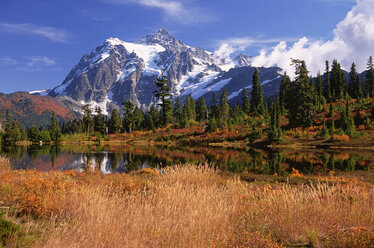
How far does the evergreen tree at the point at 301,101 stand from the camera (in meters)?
53.9

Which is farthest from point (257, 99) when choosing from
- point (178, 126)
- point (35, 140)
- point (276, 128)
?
point (35, 140)

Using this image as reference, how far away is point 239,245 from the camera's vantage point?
13.5 feet

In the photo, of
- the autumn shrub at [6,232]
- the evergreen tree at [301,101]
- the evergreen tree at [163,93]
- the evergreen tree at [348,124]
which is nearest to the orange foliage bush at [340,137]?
the evergreen tree at [348,124]

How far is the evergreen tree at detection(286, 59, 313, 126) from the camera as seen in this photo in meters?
53.9

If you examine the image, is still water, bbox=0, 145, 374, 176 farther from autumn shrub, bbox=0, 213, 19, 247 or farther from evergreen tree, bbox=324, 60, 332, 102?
evergreen tree, bbox=324, 60, 332, 102

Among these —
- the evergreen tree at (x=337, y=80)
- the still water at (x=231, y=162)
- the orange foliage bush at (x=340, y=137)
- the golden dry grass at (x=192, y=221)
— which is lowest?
the still water at (x=231, y=162)

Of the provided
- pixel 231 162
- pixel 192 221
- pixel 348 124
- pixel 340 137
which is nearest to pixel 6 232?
pixel 192 221

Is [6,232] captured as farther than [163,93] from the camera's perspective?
No

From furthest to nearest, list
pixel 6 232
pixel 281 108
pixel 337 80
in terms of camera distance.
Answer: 1. pixel 337 80
2. pixel 281 108
3. pixel 6 232

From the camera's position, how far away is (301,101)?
54.7 metres

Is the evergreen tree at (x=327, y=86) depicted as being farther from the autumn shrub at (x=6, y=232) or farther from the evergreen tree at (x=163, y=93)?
the autumn shrub at (x=6, y=232)

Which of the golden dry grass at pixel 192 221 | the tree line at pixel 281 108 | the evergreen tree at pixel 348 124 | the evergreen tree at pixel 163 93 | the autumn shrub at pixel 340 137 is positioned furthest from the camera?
the evergreen tree at pixel 163 93

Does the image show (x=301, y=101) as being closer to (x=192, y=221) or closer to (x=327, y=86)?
(x=327, y=86)

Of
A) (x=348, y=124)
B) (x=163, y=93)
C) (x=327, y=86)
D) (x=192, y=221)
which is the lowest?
(x=192, y=221)
